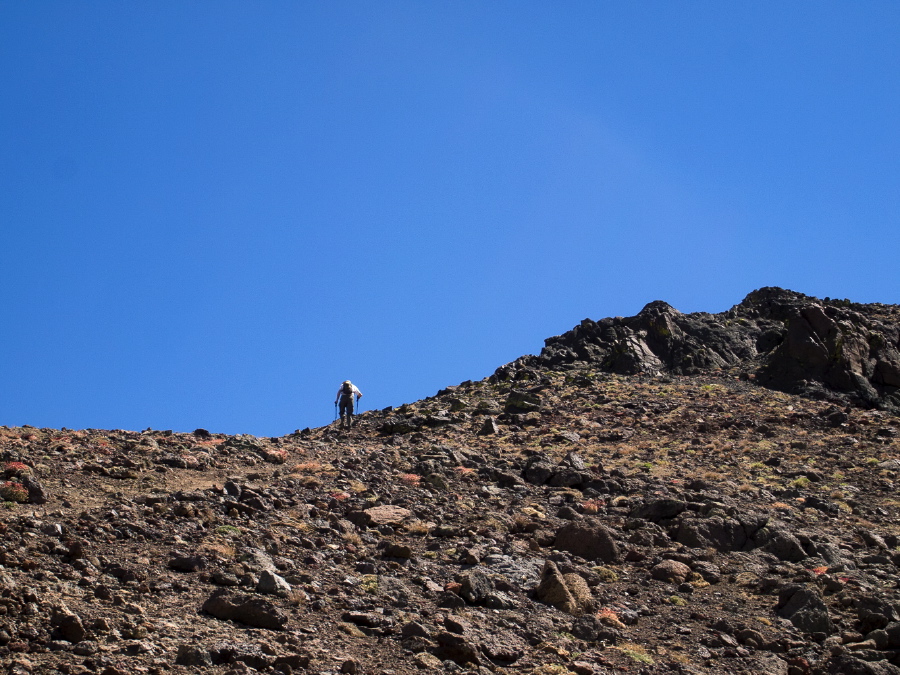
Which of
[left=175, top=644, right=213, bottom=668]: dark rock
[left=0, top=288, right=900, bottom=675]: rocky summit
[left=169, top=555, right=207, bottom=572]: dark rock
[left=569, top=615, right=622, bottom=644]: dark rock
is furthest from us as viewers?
[left=569, top=615, right=622, bottom=644]: dark rock

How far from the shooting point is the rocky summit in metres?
10.1

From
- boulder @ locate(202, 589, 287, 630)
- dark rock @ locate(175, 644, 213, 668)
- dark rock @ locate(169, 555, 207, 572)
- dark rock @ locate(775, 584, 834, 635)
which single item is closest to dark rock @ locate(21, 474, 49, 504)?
dark rock @ locate(169, 555, 207, 572)

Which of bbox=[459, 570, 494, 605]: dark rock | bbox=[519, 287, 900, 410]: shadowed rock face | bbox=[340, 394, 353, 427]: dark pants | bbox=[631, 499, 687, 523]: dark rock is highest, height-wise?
bbox=[519, 287, 900, 410]: shadowed rock face

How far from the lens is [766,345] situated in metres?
54.8

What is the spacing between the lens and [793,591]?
15180 millimetres

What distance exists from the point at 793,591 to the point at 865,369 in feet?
113

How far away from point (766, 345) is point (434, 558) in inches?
1801

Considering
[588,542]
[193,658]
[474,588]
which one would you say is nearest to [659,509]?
[588,542]

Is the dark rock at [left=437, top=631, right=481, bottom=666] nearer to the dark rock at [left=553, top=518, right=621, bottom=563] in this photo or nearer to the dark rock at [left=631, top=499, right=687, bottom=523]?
the dark rock at [left=553, top=518, right=621, bottom=563]

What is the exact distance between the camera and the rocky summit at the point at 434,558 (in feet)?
33.0

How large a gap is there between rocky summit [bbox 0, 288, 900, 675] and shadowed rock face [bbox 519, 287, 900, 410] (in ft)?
50.0

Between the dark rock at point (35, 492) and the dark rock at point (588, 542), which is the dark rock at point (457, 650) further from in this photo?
the dark rock at point (35, 492)

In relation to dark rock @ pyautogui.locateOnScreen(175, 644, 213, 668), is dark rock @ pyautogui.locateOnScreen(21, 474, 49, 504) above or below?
above

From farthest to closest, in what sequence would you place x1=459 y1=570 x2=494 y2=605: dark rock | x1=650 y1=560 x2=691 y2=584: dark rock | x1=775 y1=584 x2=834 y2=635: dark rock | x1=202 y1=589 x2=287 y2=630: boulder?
1. x1=650 y1=560 x2=691 y2=584: dark rock
2. x1=775 y1=584 x2=834 y2=635: dark rock
3. x1=459 y1=570 x2=494 y2=605: dark rock
4. x1=202 y1=589 x2=287 y2=630: boulder
